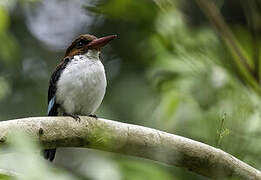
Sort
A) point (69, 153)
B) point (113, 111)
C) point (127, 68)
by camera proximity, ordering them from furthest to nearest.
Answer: point (127, 68) < point (69, 153) < point (113, 111)

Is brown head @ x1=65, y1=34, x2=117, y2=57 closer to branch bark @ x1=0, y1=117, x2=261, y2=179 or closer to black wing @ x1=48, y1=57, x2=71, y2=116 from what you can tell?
black wing @ x1=48, y1=57, x2=71, y2=116

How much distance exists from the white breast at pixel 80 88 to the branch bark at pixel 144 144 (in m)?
1.05

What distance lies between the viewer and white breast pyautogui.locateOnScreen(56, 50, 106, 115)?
11.8 ft

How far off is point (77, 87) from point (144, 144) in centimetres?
123

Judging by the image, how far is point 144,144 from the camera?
2477mm

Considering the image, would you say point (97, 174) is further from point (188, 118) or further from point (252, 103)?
point (188, 118)

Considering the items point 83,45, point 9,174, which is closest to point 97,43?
point 83,45

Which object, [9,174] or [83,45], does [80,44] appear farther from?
[9,174]

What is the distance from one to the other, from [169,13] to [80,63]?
70 cm

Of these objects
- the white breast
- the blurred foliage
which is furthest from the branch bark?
the white breast

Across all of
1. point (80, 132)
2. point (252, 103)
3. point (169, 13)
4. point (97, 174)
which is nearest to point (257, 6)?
point (169, 13)

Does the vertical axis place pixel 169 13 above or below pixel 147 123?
above

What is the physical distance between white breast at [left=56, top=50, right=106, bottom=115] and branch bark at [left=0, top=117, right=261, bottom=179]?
1052mm

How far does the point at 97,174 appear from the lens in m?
1.65
